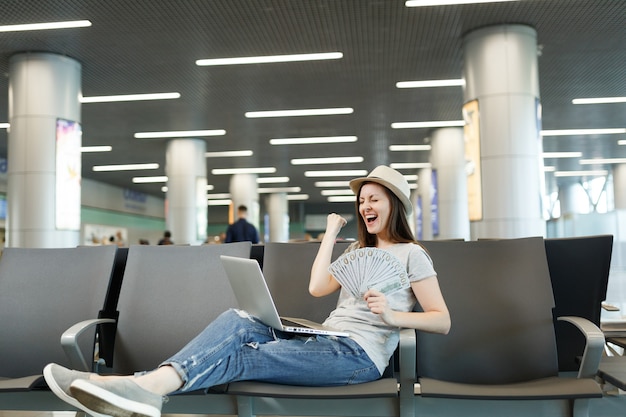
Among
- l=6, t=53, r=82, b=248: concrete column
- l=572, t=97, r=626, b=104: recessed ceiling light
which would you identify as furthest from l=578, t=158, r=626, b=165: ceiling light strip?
l=6, t=53, r=82, b=248: concrete column

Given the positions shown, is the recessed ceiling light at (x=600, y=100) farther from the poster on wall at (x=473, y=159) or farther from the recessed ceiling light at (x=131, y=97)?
the recessed ceiling light at (x=131, y=97)

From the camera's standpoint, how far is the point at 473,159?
8203 millimetres

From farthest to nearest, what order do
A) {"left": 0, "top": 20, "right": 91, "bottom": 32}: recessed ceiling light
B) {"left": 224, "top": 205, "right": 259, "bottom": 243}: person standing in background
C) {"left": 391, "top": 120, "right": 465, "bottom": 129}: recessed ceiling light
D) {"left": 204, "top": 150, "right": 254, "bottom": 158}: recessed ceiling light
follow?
{"left": 204, "top": 150, "right": 254, "bottom": 158}: recessed ceiling light → {"left": 391, "top": 120, "right": 465, "bottom": 129}: recessed ceiling light → {"left": 224, "top": 205, "right": 259, "bottom": 243}: person standing in background → {"left": 0, "top": 20, "right": 91, "bottom": 32}: recessed ceiling light

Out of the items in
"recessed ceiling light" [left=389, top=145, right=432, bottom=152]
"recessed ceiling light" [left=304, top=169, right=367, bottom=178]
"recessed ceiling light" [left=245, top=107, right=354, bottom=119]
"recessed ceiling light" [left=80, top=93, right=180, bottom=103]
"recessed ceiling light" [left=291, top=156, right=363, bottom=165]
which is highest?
"recessed ceiling light" [left=245, top=107, right=354, bottom=119]

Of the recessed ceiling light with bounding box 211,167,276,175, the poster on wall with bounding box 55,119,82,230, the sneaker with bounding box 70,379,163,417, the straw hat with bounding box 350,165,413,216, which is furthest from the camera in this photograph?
the recessed ceiling light with bounding box 211,167,276,175

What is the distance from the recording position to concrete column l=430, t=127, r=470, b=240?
15422 millimetres

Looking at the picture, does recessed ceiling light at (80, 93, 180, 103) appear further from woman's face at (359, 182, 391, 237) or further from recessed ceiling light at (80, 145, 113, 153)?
woman's face at (359, 182, 391, 237)

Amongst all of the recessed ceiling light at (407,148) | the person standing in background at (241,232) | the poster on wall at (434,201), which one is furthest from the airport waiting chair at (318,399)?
the recessed ceiling light at (407,148)

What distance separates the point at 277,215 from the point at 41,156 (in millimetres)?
21167

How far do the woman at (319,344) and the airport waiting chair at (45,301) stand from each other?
2.95 ft

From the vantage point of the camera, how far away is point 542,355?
8.77ft

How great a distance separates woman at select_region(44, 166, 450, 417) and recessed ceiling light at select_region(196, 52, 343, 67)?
7.14 metres

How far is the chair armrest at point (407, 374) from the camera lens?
7.52 feet

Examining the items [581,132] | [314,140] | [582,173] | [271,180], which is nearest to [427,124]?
[314,140]
